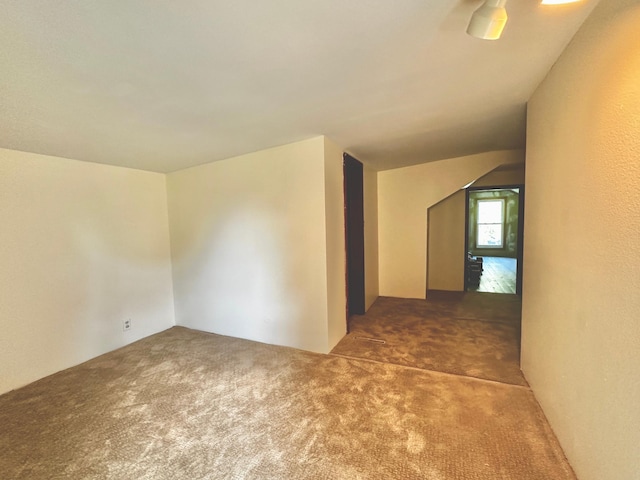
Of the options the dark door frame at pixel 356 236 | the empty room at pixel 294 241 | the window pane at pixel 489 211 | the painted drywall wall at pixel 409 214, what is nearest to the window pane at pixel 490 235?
the window pane at pixel 489 211

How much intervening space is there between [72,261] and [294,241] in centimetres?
219

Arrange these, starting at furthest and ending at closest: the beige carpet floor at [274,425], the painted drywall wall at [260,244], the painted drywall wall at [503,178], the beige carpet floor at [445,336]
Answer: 1. the painted drywall wall at [503,178]
2. the painted drywall wall at [260,244]
3. the beige carpet floor at [445,336]
4. the beige carpet floor at [274,425]

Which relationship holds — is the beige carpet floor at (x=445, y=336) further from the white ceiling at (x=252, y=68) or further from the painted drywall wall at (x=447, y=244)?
the white ceiling at (x=252, y=68)

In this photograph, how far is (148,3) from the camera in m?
0.98

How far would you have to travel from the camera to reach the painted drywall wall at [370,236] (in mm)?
4086

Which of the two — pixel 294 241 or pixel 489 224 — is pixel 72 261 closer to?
pixel 294 241

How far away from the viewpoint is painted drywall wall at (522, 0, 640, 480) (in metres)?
1.02

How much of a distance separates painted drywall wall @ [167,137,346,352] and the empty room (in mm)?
27

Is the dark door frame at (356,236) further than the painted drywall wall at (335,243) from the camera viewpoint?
Yes

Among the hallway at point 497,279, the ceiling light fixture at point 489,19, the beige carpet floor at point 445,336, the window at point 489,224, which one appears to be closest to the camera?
the ceiling light fixture at point 489,19

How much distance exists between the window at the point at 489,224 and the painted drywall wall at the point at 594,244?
9.22 meters

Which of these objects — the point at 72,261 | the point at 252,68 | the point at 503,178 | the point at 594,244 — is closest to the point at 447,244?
the point at 503,178

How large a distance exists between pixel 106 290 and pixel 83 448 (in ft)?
5.70

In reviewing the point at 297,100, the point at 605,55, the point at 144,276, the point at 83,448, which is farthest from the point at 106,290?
the point at 605,55
